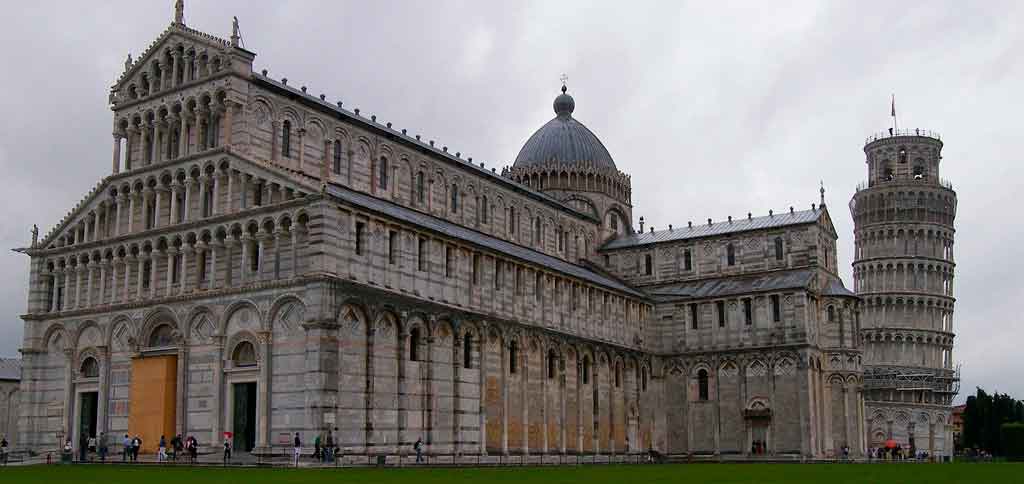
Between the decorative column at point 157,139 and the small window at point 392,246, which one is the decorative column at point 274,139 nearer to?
the decorative column at point 157,139

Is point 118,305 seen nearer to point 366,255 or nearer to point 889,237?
point 366,255

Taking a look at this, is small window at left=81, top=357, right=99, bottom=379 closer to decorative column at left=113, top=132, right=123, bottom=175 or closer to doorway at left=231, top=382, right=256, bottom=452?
decorative column at left=113, top=132, right=123, bottom=175

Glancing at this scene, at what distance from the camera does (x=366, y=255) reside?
47531 millimetres

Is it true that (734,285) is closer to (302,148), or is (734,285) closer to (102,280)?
(302,148)

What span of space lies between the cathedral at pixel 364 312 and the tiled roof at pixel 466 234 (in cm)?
33

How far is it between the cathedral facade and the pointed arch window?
264 mm

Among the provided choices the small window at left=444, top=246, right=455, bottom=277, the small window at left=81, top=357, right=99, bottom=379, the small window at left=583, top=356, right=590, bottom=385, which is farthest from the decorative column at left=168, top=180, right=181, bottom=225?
the small window at left=583, top=356, right=590, bottom=385

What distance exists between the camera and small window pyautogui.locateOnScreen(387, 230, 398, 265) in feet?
161

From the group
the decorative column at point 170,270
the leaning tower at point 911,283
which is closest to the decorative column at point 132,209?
the decorative column at point 170,270

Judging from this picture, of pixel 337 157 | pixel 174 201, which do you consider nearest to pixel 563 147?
pixel 337 157

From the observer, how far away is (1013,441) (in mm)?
82625

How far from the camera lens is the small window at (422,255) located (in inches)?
2004

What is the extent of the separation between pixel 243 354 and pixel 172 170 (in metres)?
10.4

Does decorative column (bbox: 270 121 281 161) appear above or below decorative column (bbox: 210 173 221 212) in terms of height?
above
